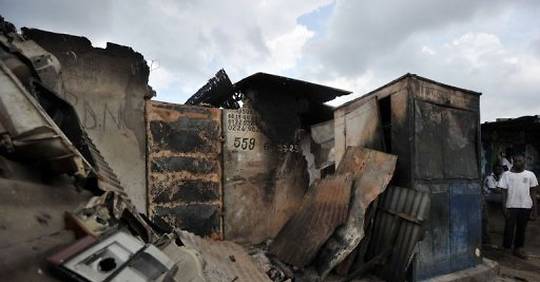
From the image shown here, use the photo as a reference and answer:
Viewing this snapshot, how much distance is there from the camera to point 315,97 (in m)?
7.08

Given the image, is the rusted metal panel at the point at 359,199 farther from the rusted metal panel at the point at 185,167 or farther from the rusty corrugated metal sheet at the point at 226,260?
the rusted metal panel at the point at 185,167

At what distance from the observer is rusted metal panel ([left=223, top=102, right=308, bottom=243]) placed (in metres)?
6.09

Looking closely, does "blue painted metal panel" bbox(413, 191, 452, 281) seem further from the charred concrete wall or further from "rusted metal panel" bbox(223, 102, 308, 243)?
the charred concrete wall

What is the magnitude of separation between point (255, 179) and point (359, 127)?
2321 millimetres

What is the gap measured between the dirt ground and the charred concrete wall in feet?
19.5

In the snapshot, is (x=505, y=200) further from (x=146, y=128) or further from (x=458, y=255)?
(x=146, y=128)

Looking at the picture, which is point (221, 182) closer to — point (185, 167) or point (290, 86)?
point (185, 167)

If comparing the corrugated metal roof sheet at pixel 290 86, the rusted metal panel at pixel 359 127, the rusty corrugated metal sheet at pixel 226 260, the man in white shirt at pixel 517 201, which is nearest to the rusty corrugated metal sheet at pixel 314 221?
the rusty corrugated metal sheet at pixel 226 260

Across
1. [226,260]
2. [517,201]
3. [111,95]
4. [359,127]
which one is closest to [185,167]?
[111,95]

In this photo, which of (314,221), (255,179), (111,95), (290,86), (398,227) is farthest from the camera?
(290,86)

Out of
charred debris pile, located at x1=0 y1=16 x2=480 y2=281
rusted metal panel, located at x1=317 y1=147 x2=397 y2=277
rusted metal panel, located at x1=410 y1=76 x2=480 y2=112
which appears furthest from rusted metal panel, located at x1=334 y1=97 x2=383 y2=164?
rusted metal panel, located at x1=410 y1=76 x2=480 y2=112

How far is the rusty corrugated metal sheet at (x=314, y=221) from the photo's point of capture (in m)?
4.04

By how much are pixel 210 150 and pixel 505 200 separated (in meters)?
5.91

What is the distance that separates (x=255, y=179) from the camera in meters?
6.34
